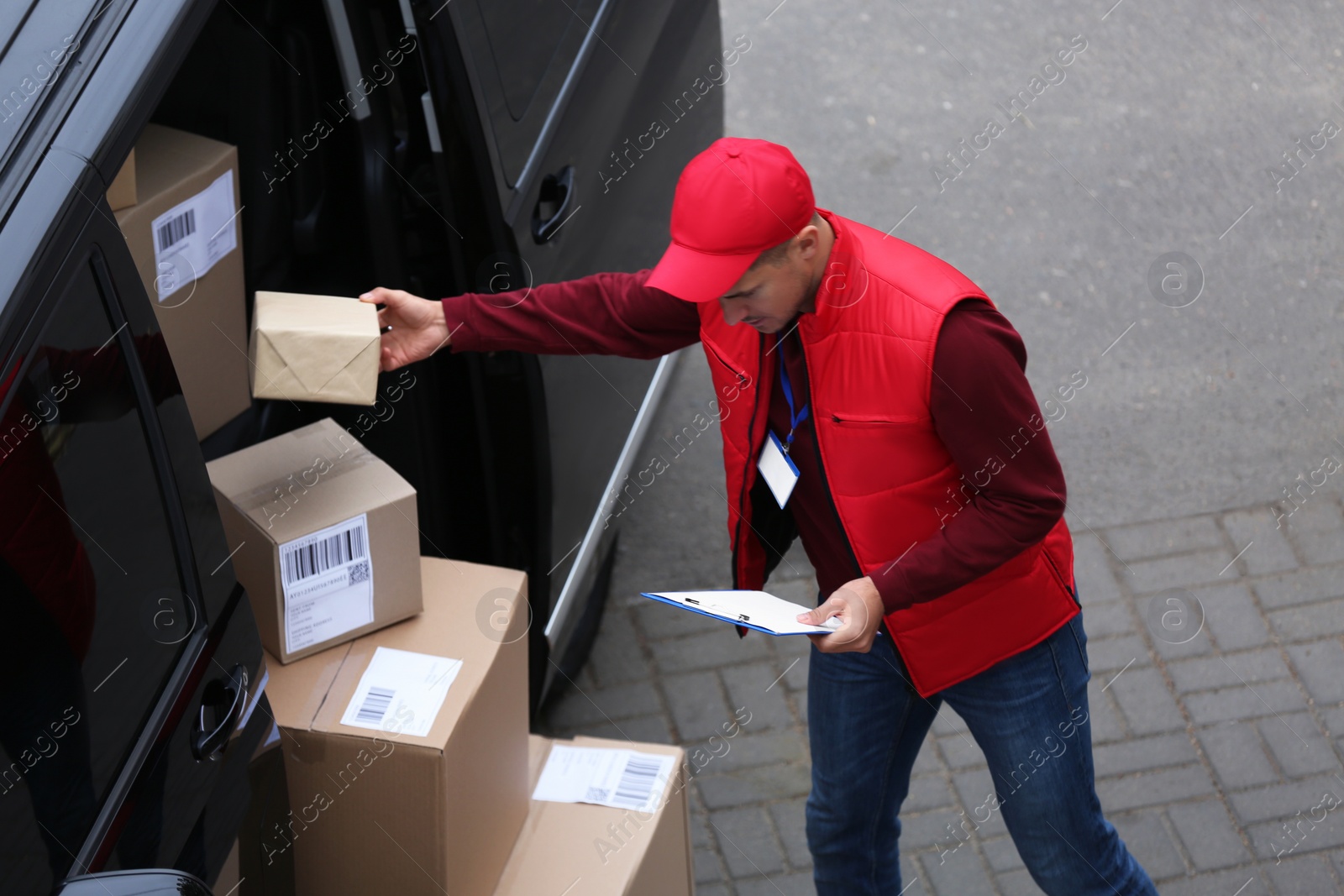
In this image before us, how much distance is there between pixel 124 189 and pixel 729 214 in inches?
36.2

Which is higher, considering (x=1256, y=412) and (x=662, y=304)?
(x=662, y=304)

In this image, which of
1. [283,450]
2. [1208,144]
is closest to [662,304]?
[283,450]

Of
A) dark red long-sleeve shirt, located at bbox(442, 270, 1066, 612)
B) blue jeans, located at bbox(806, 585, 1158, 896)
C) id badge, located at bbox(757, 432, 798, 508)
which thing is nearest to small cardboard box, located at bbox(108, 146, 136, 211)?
dark red long-sleeve shirt, located at bbox(442, 270, 1066, 612)

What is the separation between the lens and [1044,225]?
461cm

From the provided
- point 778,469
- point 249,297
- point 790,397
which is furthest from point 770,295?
point 249,297

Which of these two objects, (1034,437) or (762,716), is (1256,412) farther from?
(1034,437)

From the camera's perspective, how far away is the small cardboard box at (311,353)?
209 cm

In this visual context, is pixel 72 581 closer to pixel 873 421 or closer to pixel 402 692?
pixel 402 692

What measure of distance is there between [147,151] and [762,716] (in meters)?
1.92

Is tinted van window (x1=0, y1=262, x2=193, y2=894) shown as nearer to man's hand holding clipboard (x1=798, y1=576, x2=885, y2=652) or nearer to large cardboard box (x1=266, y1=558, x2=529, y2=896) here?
large cardboard box (x1=266, y1=558, x2=529, y2=896)

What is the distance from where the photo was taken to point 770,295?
1981 mm

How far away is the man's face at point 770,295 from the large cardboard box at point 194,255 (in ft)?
2.82

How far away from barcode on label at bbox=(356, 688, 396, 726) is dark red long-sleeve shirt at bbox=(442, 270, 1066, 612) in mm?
616

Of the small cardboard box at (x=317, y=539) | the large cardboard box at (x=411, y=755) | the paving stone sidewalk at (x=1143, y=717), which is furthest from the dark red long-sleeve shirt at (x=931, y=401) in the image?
the paving stone sidewalk at (x=1143, y=717)
